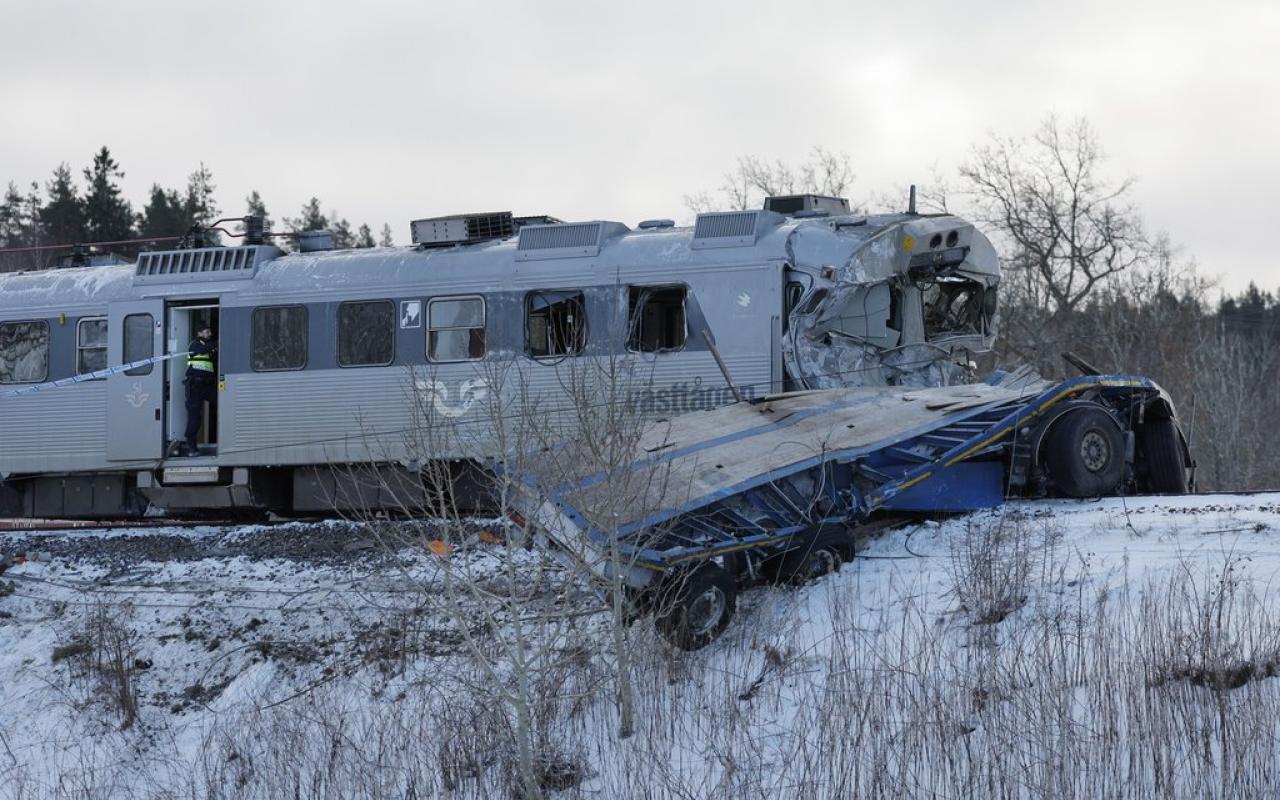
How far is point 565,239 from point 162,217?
36.9 metres

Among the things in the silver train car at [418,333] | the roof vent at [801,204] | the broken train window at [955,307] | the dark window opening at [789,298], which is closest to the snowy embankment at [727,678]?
the silver train car at [418,333]

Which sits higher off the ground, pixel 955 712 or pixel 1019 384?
pixel 1019 384

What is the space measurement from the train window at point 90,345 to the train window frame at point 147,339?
367 mm

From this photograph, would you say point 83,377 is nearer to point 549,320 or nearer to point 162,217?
point 549,320

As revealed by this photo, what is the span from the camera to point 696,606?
32.0 ft

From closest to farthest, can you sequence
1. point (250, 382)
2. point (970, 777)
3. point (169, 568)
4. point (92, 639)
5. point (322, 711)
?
point (970, 777) → point (322, 711) → point (92, 639) → point (169, 568) → point (250, 382)

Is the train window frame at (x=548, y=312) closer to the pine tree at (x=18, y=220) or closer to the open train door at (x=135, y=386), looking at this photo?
the open train door at (x=135, y=386)

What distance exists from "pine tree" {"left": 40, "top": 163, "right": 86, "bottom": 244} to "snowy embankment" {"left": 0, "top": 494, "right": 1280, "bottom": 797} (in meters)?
37.0

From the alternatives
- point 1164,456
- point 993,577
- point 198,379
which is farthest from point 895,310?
point 198,379

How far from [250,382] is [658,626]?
847 centimetres

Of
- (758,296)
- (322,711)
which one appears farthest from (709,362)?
(322,711)

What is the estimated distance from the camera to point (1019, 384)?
13.1 m

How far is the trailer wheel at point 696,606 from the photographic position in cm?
958

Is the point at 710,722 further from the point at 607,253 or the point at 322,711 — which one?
the point at 607,253
